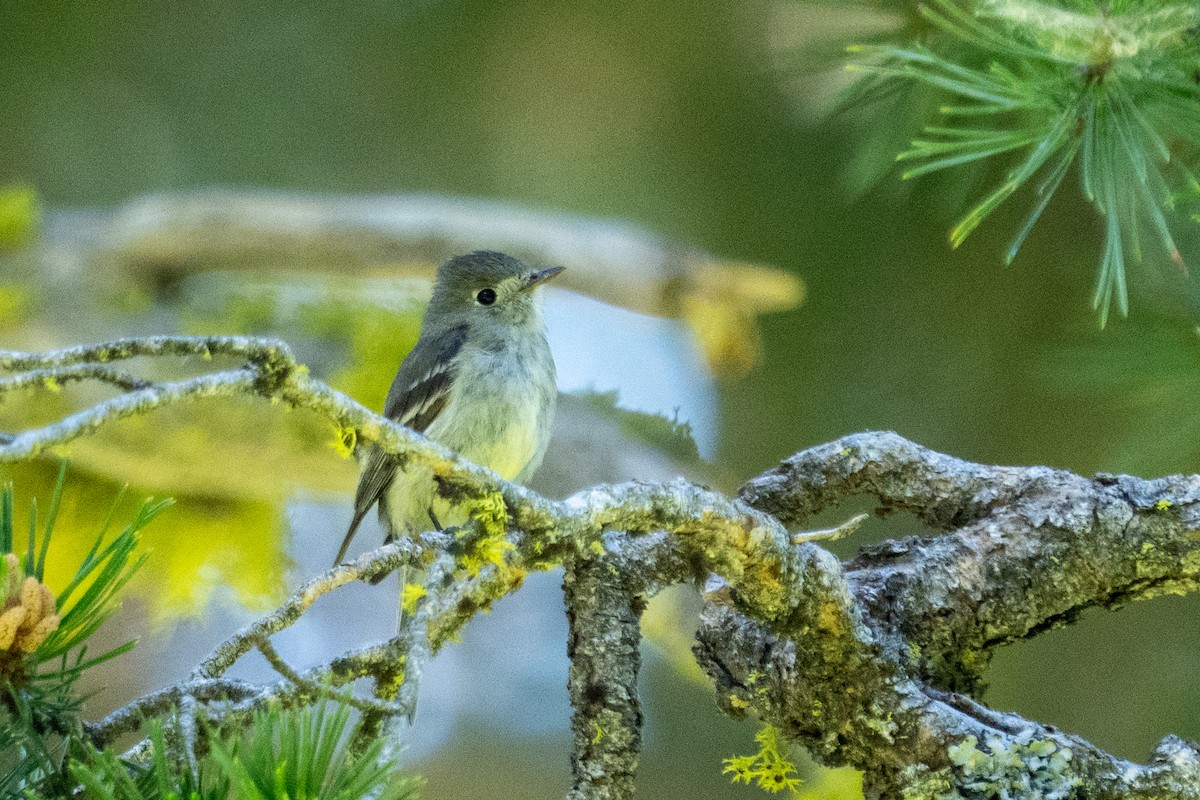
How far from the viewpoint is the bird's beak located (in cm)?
162

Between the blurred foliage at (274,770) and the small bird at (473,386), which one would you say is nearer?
the blurred foliage at (274,770)

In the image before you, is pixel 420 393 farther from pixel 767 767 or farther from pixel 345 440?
pixel 345 440

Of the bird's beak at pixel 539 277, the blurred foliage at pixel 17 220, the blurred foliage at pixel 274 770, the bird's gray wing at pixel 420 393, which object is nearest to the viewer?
the blurred foliage at pixel 274 770

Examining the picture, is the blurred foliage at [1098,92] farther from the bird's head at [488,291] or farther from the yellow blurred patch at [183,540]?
the yellow blurred patch at [183,540]

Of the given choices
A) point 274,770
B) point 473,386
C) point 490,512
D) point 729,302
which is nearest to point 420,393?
point 473,386

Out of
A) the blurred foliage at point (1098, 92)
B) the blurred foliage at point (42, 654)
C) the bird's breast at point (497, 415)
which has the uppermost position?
the bird's breast at point (497, 415)

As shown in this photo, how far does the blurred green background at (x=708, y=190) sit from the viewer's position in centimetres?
202

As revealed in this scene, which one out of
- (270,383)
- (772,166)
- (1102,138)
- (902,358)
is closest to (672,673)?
(902,358)

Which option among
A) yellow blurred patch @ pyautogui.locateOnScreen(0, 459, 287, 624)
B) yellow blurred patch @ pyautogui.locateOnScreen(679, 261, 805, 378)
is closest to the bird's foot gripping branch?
yellow blurred patch @ pyautogui.locateOnScreen(679, 261, 805, 378)

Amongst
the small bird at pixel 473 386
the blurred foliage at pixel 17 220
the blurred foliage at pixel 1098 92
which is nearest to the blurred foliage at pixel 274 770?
the blurred foliage at pixel 1098 92

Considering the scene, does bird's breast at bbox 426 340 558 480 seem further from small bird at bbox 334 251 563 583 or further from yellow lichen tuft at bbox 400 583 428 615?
yellow lichen tuft at bbox 400 583 428 615

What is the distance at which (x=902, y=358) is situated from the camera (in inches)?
96.3

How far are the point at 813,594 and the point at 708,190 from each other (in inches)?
86.6

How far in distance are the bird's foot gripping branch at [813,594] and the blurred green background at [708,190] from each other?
0.56m
